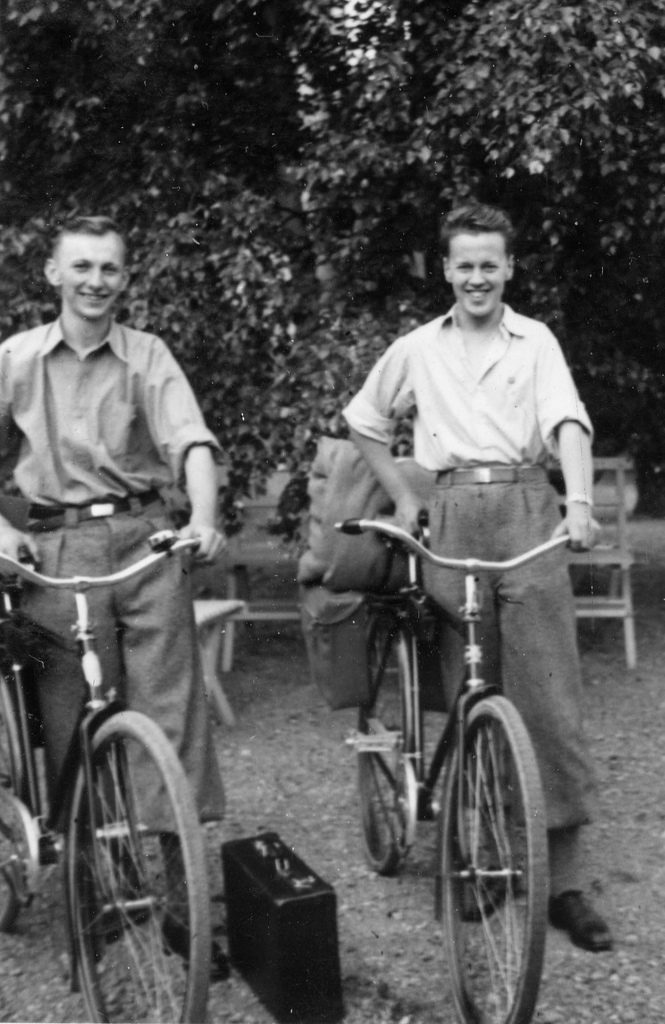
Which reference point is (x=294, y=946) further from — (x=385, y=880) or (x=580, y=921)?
(x=385, y=880)

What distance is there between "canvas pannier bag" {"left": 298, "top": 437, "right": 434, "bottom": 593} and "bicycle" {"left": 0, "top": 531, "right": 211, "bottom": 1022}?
0.93m

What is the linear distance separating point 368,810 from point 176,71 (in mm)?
4101

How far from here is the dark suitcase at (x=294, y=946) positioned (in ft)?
9.78

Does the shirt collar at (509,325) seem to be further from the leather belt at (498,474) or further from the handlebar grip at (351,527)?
the handlebar grip at (351,527)

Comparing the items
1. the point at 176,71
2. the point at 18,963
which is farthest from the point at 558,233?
the point at 18,963

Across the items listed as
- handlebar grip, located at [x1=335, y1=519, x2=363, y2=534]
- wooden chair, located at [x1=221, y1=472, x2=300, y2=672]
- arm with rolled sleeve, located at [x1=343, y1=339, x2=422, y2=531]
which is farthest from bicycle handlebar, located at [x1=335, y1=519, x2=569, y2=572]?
wooden chair, located at [x1=221, y1=472, x2=300, y2=672]

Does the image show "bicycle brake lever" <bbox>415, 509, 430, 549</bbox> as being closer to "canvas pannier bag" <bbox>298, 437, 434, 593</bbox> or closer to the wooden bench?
"canvas pannier bag" <bbox>298, 437, 434, 593</bbox>

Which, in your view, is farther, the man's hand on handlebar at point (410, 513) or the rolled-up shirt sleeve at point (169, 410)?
the man's hand on handlebar at point (410, 513)

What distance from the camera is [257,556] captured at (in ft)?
23.0

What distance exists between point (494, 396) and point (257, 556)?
3.67m

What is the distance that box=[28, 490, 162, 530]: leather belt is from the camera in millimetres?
3305

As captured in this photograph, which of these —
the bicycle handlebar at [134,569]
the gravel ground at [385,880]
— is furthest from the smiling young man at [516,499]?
the bicycle handlebar at [134,569]

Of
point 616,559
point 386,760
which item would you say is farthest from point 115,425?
point 616,559

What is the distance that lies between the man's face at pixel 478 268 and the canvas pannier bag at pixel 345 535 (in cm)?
63
